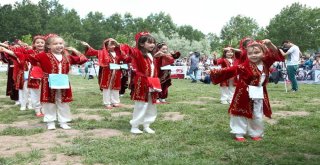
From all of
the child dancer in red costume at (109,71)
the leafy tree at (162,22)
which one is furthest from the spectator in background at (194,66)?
the leafy tree at (162,22)

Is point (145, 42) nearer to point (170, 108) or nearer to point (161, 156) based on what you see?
point (161, 156)

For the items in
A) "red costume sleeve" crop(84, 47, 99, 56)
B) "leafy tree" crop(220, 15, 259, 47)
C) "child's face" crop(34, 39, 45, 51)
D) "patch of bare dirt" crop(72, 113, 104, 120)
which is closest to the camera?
"patch of bare dirt" crop(72, 113, 104, 120)

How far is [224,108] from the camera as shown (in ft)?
33.2

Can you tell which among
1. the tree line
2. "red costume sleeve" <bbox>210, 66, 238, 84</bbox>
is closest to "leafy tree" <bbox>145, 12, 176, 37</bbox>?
the tree line

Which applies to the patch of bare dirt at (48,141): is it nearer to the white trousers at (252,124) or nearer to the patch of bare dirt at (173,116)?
the patch of bare dirt at (173,116)

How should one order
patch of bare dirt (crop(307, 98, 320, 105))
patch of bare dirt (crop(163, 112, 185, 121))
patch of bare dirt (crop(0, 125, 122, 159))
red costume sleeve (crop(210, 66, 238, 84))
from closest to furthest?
patch of bare dirt (crop(0, 125, 122, 159))
red costume sleeve (crop(210, 66, 238, 84))
patch of bare dirt (crop(163, 112, 185, 121))
patch of bare dirt (crop(307, 98, 320, 105))

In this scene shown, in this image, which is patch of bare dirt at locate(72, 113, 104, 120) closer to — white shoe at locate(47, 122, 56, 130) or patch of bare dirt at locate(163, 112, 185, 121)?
white shoe at locate(47, 122, 56, 130)

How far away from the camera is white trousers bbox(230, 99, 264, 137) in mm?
6465

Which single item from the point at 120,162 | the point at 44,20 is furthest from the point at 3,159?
the point at 44,20

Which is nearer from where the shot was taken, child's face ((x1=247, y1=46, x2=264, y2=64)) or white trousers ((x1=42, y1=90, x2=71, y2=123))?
child's face ((x1=247, y1=46, x2=264, y2=64))

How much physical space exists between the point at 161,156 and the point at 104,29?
89.5 m

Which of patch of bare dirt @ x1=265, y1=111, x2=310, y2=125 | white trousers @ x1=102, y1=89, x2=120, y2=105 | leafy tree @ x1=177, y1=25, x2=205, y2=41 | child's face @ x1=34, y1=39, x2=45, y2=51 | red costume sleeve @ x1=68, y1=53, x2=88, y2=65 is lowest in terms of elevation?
patch of bare dirt @ x1=265, y1=111, x2=310, y2=125

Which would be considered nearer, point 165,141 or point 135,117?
point 165,141

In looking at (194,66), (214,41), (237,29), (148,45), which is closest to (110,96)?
(148,45)
